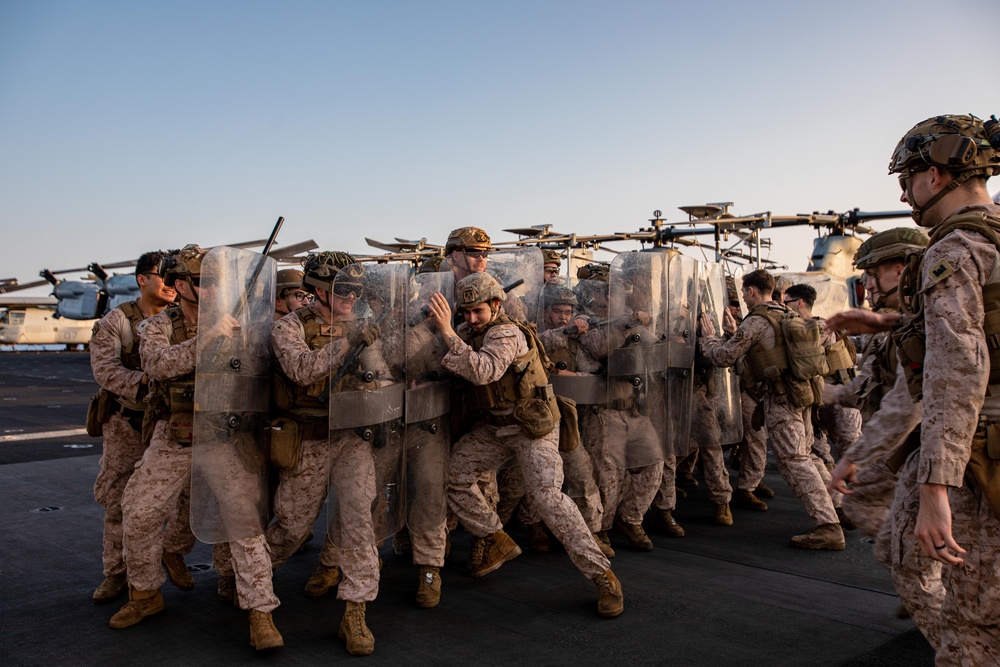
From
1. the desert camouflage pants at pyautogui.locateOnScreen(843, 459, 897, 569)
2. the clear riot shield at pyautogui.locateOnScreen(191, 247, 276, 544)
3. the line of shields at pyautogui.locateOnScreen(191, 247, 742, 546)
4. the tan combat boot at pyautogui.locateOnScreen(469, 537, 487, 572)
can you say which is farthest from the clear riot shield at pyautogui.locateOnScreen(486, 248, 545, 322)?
the desert camouflage pants at pyautogui.locateOnScreen(843, 459, 897, 569)

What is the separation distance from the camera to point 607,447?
18.1ft

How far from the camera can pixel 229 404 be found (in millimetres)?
3932

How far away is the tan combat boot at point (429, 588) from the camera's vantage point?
4449 mm

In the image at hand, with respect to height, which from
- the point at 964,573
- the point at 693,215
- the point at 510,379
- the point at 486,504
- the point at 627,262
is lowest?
the point at 486,504

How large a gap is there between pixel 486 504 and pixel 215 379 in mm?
1928

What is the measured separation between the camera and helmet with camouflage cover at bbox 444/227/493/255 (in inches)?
224

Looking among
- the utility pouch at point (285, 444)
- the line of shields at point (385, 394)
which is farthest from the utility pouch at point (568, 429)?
the utility pouch at point (285, 444)

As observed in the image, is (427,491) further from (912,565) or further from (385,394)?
(912,565)

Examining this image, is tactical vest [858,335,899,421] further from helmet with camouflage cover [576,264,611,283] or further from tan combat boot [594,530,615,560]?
helmet with camouflage cover [576,264,611,283]

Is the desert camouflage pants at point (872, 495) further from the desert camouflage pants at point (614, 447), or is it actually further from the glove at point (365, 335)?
the desert camouflage pants at point (614, 447)

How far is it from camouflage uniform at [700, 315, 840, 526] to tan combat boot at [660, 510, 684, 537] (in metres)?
0.90

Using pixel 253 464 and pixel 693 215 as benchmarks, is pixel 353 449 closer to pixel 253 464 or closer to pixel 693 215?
pixel 253 464

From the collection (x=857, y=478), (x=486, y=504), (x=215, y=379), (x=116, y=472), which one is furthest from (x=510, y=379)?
(x=116, y=472)

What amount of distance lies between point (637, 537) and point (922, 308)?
351 cm
